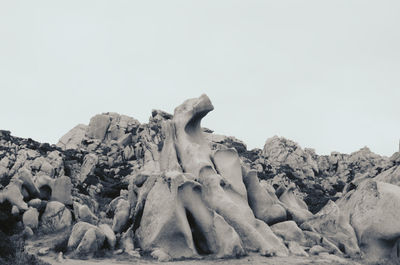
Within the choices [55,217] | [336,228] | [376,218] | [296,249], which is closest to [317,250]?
[296,249]

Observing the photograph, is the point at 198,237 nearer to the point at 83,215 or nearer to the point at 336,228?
the point at 336,228

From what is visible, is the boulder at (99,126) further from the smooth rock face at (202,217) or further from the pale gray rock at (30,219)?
the smooth rock face at (202,217)

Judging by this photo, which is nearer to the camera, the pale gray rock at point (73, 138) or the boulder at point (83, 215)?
the boulder at point (83, 215)

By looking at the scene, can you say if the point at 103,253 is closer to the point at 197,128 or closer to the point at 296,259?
the point at 296,259

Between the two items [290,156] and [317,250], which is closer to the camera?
[317,250]

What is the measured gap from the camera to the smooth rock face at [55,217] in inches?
1035

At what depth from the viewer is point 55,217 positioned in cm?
2702

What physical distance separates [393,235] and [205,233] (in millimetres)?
9232

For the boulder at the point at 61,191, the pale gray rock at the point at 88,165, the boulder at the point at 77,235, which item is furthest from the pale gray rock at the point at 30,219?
the pale gray rock at the point at 88,165

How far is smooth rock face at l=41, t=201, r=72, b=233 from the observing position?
2630 cm

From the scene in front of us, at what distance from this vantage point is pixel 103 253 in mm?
19562

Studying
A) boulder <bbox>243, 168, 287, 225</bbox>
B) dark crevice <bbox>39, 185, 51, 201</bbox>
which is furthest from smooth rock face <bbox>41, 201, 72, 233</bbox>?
boulder <bbox>243, 168, 287, 225</bbox>

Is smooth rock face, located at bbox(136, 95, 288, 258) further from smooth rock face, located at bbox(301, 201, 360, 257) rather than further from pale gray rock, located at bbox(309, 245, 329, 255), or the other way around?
smooth rock face, located at bbox(301, 201, 360, 257)

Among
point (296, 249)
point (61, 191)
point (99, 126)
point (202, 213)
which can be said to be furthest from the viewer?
point (99, 126)
